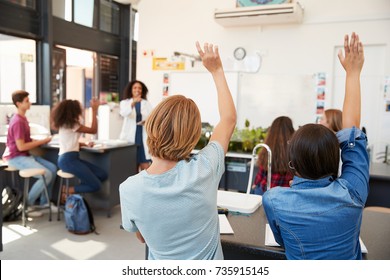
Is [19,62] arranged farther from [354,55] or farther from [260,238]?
[354,55]

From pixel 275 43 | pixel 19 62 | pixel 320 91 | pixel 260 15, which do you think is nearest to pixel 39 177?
pixel 19 62

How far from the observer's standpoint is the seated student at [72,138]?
3.34m

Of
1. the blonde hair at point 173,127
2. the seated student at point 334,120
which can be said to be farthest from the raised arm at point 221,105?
the seated student at point 334,120

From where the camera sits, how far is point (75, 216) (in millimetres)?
3191

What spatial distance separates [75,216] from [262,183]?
5.42 ft

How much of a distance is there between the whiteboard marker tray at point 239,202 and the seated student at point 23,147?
2.10 metres

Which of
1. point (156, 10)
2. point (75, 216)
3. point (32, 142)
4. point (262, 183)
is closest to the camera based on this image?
point (262, 183)

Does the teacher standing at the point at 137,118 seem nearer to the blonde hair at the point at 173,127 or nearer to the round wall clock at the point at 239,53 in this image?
the round wall clock at the point at 239,53

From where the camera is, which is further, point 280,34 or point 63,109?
point 280,34

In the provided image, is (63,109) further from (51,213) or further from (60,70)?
(60,70)

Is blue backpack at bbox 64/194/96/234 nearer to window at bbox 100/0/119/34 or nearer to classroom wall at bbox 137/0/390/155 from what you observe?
classroom wall at bbox 137/0/390/155

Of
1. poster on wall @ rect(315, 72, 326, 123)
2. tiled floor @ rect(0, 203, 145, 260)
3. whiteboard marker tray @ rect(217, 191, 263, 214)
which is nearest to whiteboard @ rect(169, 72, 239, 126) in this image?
poster on wall @ rect(315, 72, 326, 123)

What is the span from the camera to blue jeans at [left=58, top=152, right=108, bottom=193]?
3.39 m
